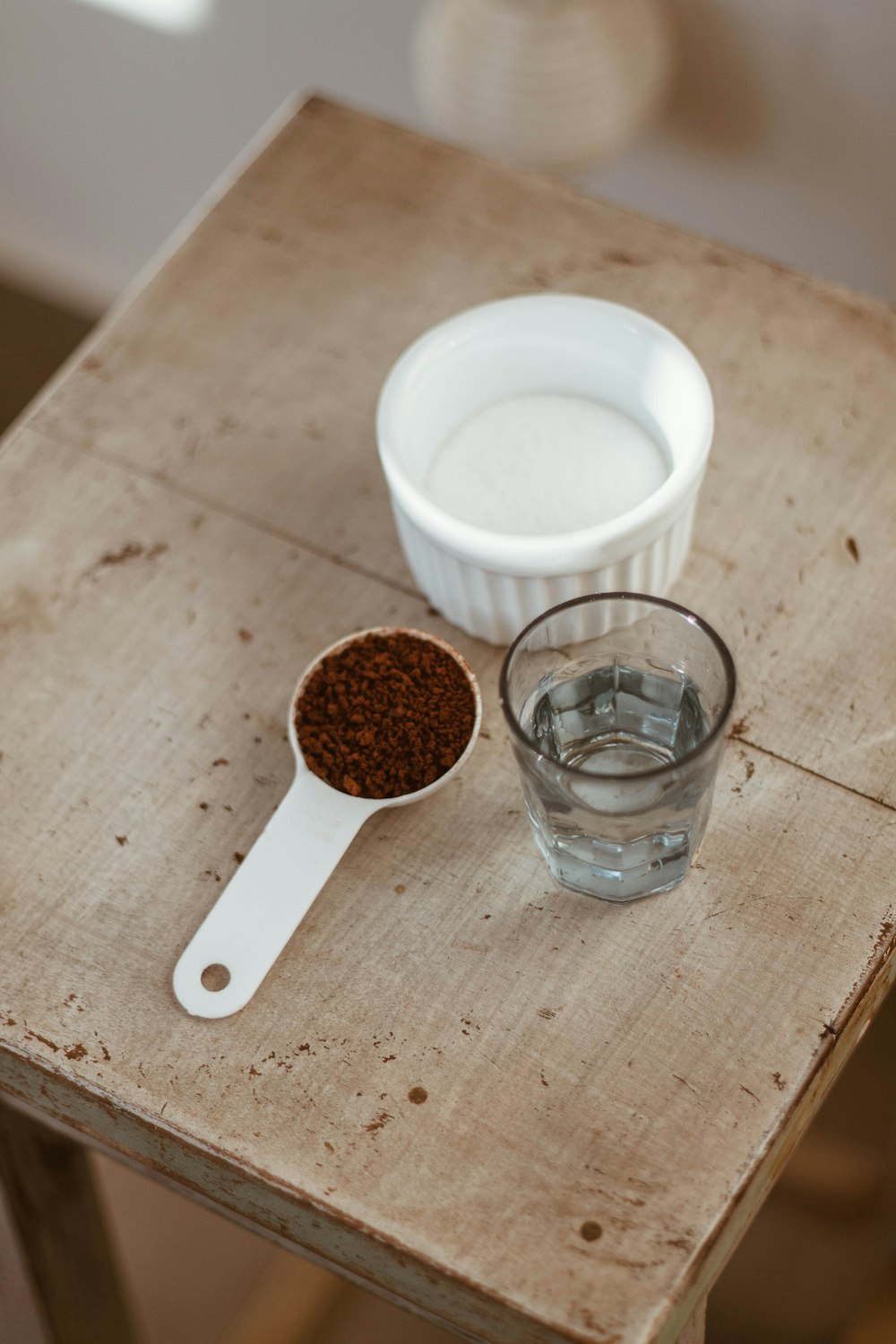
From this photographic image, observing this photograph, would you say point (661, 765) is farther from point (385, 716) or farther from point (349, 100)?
point (349, 100)

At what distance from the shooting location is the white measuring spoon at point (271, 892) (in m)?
0.64

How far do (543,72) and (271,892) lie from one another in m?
0.98

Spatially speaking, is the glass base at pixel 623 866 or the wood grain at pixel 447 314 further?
the wood grain at pixel 447 314

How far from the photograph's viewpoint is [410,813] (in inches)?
27.5

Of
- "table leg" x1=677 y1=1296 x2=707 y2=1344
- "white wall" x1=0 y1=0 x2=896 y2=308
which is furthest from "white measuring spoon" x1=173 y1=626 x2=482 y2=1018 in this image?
"white wall" x1=0 y1=0 x2=896 y2=308

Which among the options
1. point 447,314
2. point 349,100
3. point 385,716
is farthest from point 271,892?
point 349,100

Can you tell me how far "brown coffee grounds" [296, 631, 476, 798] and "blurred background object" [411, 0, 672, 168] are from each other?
2.65 feet

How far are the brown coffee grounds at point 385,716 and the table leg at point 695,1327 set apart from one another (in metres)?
0.31

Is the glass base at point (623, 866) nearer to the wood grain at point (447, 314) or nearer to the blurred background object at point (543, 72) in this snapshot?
the wood grain at point (447, 314)

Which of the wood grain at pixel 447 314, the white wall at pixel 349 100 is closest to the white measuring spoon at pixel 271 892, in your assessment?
the wood grain at pixel 447 314

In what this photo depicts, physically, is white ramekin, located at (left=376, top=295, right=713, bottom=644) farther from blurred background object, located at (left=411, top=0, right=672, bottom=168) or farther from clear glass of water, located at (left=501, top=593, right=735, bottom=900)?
blurred background object, located at (left=411, top=0, right=672, bottom=168)

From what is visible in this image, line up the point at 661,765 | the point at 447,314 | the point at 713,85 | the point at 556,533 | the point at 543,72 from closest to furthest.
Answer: the point at 661,765 → the point at 556,533 → the point at 447,314 → the point at 543,72 → the point at 713,85

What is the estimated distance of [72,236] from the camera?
6.70ft

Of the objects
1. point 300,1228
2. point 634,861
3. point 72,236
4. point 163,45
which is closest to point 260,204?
point 634,861
